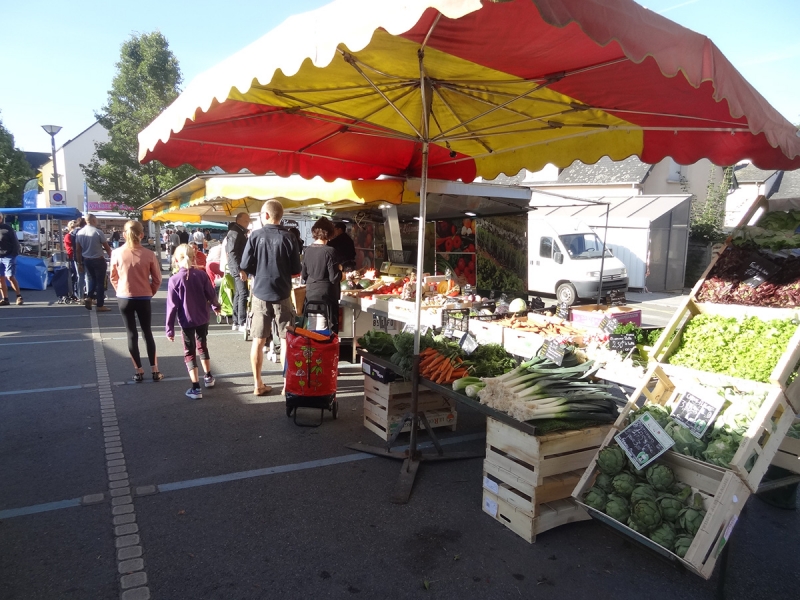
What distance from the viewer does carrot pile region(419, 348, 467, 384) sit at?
13.5 feet

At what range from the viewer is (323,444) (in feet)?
15.0

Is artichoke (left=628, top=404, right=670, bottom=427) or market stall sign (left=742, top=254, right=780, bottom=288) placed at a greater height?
market stall sign (left=742, top=254, right=780, bottom=288)

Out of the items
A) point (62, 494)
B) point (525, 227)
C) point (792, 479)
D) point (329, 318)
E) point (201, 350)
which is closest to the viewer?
point (792, 479)

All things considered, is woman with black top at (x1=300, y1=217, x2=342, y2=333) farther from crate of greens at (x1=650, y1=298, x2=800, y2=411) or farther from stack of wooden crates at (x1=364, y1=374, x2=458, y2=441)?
crate of greens at (x1=650, y1=298, x2=800, y2=411)

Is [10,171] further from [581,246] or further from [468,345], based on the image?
[468,345]

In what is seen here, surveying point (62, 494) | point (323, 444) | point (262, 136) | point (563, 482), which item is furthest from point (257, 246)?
point (563, 482)

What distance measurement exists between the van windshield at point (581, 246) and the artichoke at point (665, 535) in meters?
14.0

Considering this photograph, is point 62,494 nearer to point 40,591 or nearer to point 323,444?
point 40,591

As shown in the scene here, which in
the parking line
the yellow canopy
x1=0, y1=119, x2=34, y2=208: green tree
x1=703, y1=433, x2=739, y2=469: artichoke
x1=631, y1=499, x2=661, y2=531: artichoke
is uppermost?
x1=0, y1=119, x2=34, y2=208: green tree

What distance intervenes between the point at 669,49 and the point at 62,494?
4.43 metres

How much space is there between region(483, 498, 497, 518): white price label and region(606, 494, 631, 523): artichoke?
29.8 inches

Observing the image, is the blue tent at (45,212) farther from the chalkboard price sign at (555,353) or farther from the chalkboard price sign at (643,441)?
the chalkboard price sign at (643,441)

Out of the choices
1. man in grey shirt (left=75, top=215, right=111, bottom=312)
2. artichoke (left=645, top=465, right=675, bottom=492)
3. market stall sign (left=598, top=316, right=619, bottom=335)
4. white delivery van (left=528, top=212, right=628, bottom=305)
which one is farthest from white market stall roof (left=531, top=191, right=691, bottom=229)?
artichoke (left=645, top=465, right=675, bottom=492)

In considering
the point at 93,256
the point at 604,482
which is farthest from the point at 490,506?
the point at 93,256
